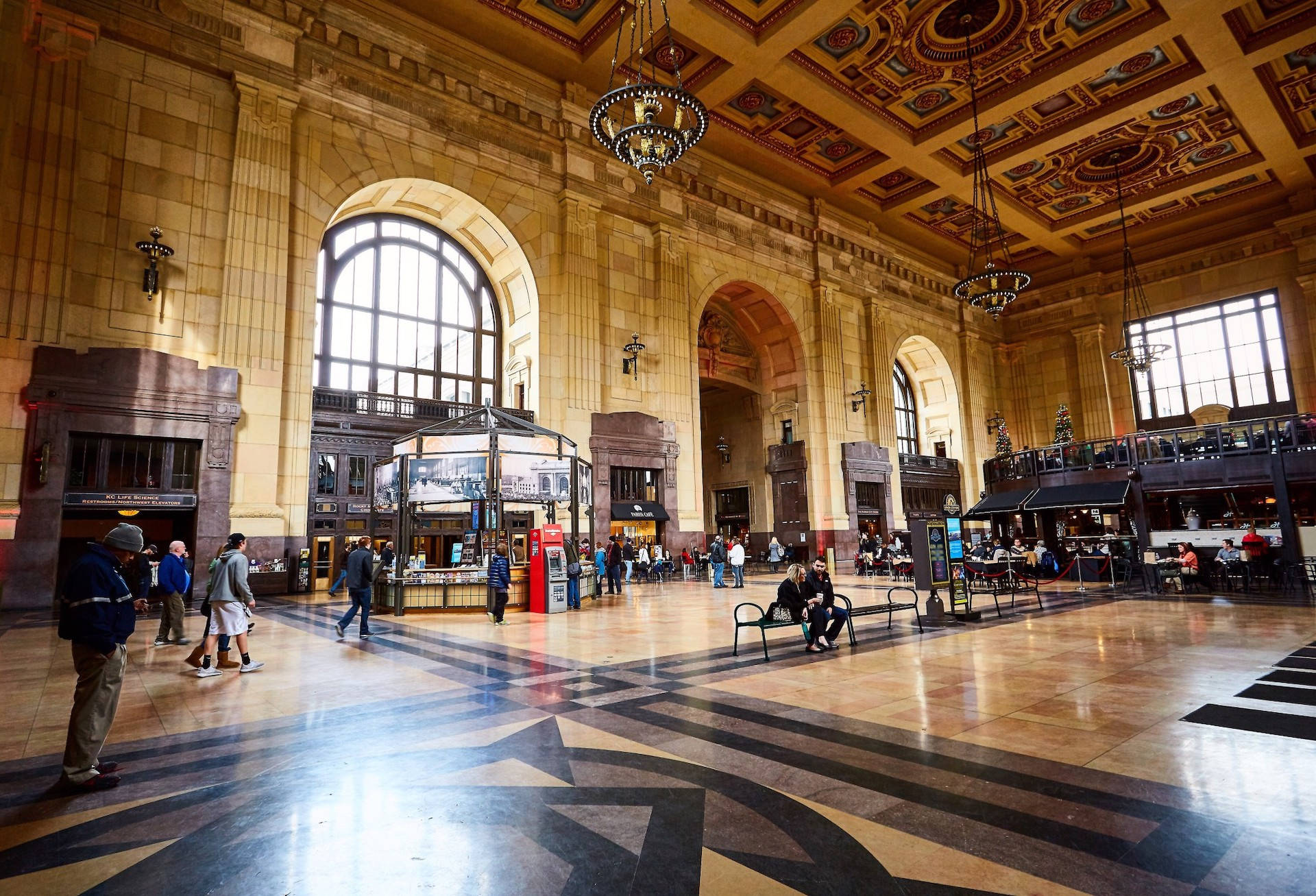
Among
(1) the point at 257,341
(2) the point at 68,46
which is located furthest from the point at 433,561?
(2) the point at 68,46

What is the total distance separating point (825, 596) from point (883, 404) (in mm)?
22944

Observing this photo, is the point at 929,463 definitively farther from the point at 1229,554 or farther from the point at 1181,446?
the point at 1229,554

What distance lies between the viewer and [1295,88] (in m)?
21.5

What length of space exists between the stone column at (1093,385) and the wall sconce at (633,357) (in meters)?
23.7

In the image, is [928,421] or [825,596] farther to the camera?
[928,421]

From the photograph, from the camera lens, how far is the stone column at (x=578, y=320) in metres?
20.0

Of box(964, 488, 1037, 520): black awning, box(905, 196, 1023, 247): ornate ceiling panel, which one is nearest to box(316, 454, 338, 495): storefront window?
box(964, 488, 1037, 520): black awning

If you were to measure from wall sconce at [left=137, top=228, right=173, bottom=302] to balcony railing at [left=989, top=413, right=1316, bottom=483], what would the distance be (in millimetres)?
23400

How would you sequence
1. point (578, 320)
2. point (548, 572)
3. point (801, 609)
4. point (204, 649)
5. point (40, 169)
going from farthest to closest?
point (578, 320), point (40, 169), point (548, 572), point (801, 609), point (204, 649)

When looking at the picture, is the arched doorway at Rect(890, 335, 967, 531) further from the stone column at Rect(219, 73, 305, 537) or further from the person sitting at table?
the stone column at Rect(219, 73, 305, 537)

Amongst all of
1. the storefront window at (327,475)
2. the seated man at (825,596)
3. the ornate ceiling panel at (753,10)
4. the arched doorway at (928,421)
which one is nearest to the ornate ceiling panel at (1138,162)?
the arched doorway at (928,421)

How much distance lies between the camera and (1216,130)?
23656mm

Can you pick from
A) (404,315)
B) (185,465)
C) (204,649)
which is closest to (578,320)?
(404,315)

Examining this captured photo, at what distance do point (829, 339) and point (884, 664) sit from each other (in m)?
22.3
